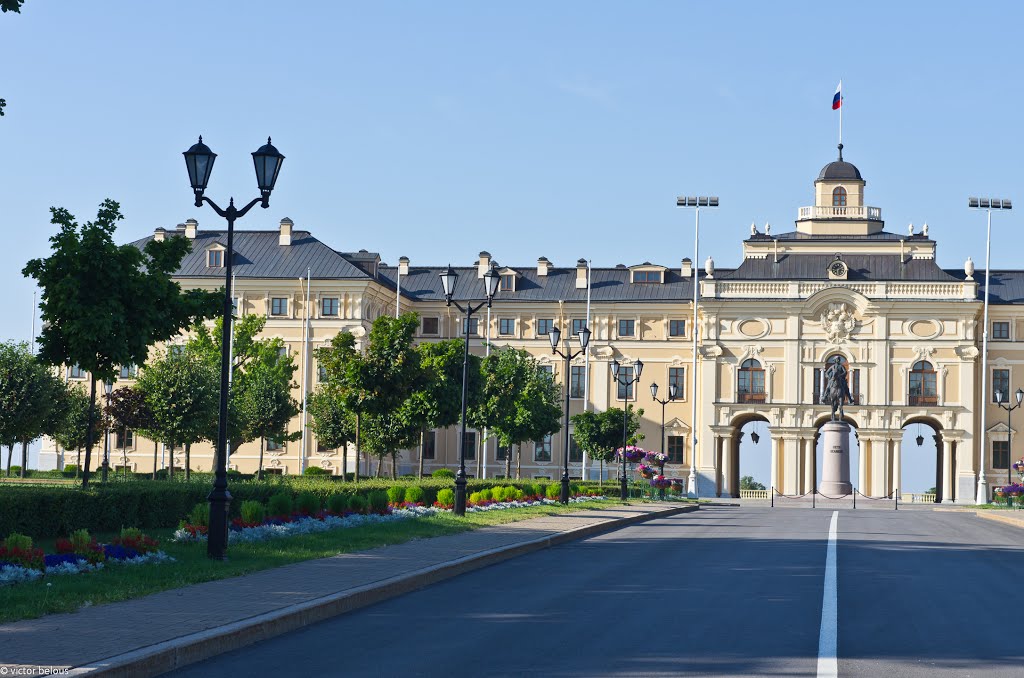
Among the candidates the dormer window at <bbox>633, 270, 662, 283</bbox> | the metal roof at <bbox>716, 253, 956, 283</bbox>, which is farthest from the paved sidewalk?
the dormer window at <bbox>633, 270, 662, 283</bbox>

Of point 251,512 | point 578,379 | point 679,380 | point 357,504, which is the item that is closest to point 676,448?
point 679,380

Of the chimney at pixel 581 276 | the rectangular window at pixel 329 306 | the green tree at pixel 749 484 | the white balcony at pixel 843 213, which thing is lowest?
the green tree at pixel 749 484

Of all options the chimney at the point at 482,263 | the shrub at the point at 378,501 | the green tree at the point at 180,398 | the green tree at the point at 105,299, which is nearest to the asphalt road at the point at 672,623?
the shrub at the point at 378,501

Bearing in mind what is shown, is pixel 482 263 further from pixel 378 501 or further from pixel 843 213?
pixel 378 501

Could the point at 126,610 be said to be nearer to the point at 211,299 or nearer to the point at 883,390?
the point at 211,299

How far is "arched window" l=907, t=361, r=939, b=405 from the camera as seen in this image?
83375mm

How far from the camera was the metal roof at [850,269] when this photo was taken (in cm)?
8444

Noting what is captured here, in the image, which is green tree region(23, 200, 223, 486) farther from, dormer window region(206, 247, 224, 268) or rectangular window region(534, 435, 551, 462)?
rectangular window region(534, 435, 551, 462)

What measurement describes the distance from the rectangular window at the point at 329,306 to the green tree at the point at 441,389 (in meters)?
26.1

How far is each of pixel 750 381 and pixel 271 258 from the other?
3182 centimetres

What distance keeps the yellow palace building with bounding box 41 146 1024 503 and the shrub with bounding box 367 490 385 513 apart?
52.5 m

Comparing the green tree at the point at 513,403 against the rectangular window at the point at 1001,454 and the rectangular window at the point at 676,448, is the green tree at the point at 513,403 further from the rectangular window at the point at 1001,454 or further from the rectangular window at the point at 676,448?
the rectangular window at the point at 1001,454

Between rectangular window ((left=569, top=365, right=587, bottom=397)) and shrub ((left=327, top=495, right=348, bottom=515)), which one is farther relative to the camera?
rectangular window ((left=569, top=365, right=587, bottom=397))

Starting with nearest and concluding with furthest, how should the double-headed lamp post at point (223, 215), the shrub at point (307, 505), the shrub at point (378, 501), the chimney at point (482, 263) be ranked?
the double-headed lamp post at point (223, 215) → the shrub at point (307, 505) → the shrub at point (378, 501) → the chimney at point (482, 263)
